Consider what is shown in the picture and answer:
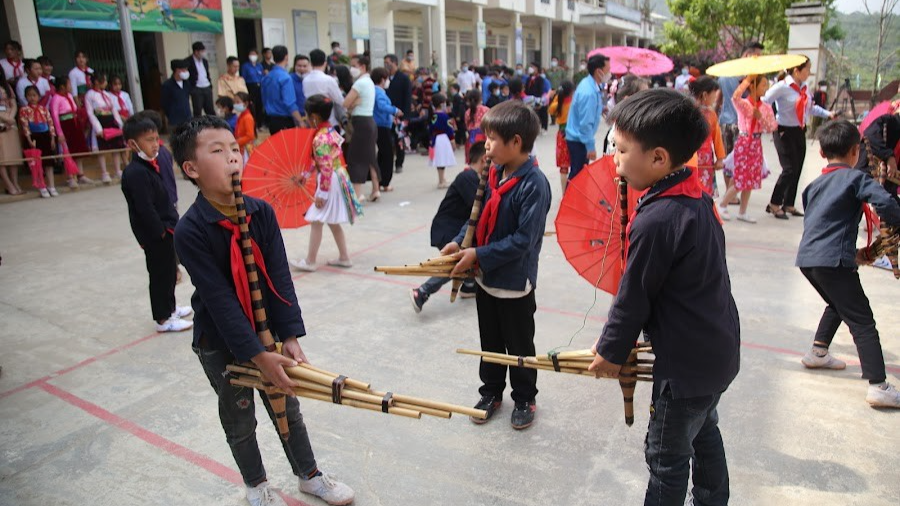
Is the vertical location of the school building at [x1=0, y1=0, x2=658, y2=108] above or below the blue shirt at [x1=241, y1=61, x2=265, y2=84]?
above

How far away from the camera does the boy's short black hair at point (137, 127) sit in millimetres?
3936

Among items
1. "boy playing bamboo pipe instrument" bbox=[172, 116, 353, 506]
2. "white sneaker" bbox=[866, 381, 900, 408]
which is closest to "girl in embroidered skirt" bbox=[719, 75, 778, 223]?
"white sneaker" bbox=[866, 381, 900, 408]

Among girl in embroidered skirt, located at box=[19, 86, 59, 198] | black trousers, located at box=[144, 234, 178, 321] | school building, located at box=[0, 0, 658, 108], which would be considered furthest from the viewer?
school building, located at box=[0, 0, 658, 108]

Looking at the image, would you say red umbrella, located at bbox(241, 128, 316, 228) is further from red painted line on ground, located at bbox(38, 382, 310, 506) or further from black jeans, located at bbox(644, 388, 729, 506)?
black jeans, located at bbox(644, 388, 729, 506)

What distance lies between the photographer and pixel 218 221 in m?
2.13

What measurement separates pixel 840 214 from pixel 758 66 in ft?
12.1

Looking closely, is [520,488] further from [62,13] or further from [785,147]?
[62,13]

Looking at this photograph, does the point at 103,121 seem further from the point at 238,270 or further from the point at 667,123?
the point at 667,123

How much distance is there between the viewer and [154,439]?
3.01 metres

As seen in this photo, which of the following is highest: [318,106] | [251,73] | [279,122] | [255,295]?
[251,73]

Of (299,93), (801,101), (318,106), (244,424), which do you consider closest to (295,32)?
(299,93)

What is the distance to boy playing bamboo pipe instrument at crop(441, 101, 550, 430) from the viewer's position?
9.13ft

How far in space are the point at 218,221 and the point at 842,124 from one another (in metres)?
3.06

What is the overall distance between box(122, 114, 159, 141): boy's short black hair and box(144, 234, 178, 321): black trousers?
0.65 meters
